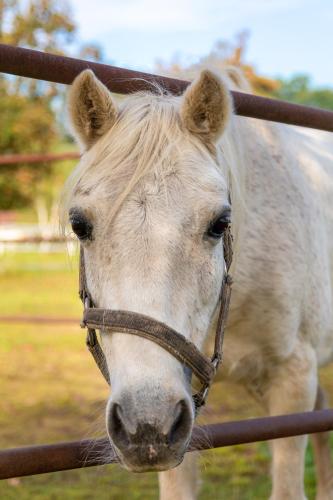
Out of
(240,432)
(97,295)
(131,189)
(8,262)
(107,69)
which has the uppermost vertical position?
(107,69)

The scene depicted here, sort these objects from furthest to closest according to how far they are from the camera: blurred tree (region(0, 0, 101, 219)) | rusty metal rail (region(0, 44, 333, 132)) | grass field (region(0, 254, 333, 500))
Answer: blurred tree (region(0, 0, 101, 219)) → grass field (region(0, 254, 333, 500)) → rusty metal rail (region(0, 44, 333, 132))

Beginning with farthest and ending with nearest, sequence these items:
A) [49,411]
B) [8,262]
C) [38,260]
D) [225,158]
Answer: [38,260] < [8,262] < [49,411] < [225,158]

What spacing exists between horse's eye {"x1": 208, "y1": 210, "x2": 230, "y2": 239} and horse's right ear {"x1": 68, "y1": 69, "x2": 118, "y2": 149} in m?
0.43

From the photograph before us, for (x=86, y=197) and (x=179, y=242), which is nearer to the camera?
(x=179, y=242)

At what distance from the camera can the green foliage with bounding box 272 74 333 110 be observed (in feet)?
221

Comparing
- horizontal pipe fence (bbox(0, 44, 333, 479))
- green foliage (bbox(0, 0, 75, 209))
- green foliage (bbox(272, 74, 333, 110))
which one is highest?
horizontal pipe fence (bbox(0, 44, 333, 479))

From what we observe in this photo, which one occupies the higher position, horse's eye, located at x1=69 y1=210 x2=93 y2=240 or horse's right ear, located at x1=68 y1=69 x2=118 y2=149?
horse's right ear, located at x1=68 y1=69 x2=118 y2=149

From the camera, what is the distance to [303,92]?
74.3 m

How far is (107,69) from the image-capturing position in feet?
6.23

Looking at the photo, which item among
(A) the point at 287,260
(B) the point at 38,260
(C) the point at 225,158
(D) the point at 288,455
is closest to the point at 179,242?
(C) the point at 225,158

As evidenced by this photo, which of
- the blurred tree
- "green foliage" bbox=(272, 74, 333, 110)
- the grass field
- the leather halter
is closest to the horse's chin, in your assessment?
the leather halter

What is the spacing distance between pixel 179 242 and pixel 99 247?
0.71 ft

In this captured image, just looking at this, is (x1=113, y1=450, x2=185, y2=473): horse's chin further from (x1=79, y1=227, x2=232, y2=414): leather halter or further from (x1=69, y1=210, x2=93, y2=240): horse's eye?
(x1=69, y1=210, x2=93, y2=240): horse's eye

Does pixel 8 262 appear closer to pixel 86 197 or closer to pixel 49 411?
pixel 49 411
